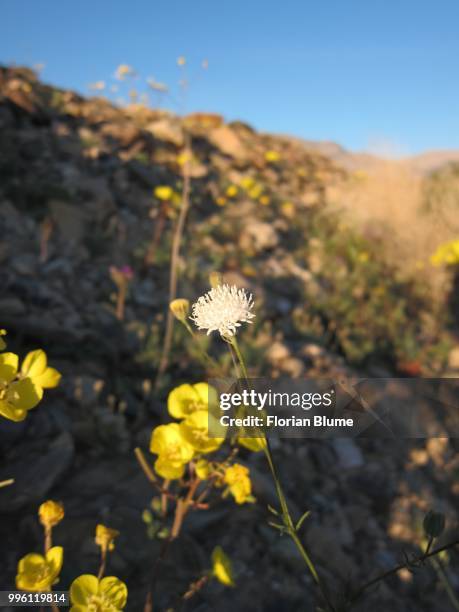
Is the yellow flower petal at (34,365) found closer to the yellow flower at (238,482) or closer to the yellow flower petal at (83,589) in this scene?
the yellow flower petal at (83,589)

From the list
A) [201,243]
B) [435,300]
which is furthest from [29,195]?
[435,300]

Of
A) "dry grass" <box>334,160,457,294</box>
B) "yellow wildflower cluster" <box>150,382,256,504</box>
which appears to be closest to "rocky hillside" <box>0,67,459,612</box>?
"dry grass" <box>334,160,457,294</box>

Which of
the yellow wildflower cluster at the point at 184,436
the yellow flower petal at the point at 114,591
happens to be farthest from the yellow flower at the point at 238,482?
the yellow flower petal at the point at 114,591

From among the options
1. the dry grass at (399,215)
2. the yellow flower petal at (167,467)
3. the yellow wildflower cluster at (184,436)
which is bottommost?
the yellow flower petal at (167,467)

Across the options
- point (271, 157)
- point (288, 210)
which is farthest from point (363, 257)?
point (271, 157)

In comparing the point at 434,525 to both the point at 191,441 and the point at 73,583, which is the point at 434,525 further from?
the point at 73,583

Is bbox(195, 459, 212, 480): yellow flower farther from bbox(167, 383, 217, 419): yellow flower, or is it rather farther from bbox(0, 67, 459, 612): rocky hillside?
bbox(0, 67, 459, 612): rocky hillside

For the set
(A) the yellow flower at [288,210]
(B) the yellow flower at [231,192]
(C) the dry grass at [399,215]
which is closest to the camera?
(C) the dry grass at [399,215]
